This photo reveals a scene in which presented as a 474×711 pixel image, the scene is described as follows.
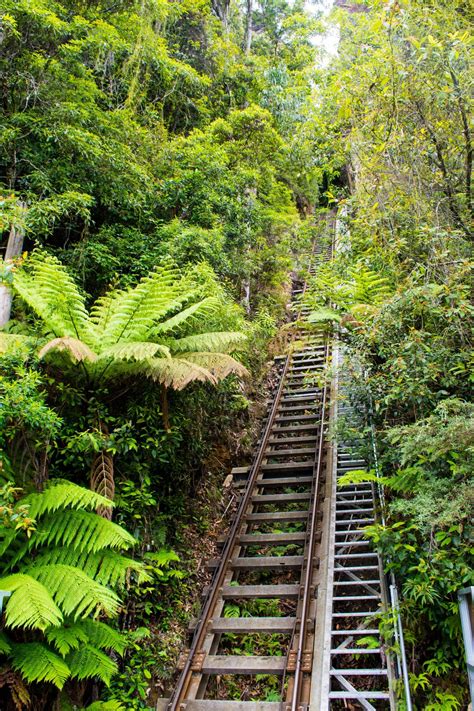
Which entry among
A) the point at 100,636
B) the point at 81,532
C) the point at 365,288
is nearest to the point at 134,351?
the point at 81,532

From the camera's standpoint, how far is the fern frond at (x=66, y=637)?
3072 mm

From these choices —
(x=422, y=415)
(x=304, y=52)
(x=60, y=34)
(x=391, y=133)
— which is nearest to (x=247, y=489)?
(x=422, y=415)

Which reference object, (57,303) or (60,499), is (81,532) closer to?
(60,499)

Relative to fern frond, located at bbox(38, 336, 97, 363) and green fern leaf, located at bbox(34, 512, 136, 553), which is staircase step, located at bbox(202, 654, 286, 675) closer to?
green fern leaf, located at bbox(34, 512, 136, 553)

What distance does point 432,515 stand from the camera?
3.66 m

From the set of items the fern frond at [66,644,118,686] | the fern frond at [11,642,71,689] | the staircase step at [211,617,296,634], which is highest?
the staircase step at [211,617,296,634]

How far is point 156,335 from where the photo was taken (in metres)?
5.05

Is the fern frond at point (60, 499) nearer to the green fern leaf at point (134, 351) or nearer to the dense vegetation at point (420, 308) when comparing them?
the green fern leaf at point (134, 351)

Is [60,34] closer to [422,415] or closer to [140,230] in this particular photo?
[140,230]

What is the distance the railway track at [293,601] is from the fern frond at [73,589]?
5.17 ft

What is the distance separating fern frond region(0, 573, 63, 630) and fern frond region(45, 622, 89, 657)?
366 millimetres

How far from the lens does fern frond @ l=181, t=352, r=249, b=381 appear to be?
467 cm

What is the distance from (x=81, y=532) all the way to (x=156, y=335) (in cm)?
221

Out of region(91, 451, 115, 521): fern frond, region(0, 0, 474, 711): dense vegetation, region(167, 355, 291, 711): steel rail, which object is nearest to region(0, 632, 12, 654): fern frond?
region(0, 0, 474, 711): dense vegetation
